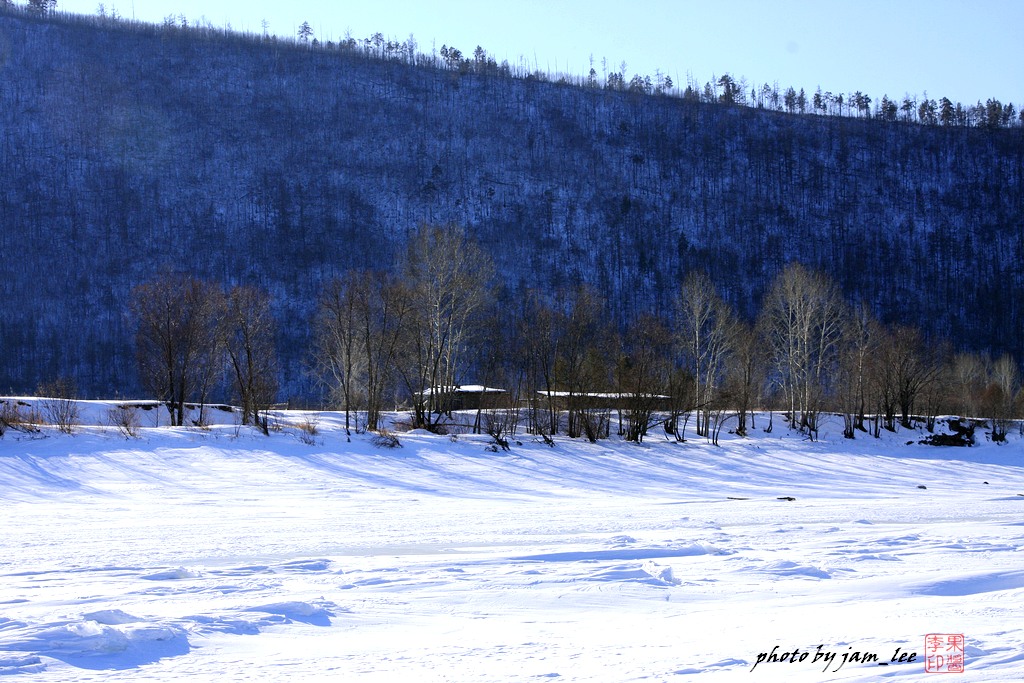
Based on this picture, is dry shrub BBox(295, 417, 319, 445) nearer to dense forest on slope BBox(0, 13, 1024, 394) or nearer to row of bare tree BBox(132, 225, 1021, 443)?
row of bare tree BBox(132, 225, 1021, 443)

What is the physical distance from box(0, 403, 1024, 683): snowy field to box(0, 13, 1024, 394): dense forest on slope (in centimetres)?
5949

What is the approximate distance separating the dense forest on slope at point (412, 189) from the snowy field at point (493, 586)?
59.5 metres

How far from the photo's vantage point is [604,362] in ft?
109

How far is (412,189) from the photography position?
302ft

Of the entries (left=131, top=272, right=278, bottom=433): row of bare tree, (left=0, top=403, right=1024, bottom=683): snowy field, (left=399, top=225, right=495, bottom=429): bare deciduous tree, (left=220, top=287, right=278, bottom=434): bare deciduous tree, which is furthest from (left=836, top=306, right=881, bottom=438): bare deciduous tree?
(left=131, top=272, right=278, bottom=433): row of bare tree

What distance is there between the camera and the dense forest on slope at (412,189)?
259ft

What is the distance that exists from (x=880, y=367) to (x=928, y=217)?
255 feet

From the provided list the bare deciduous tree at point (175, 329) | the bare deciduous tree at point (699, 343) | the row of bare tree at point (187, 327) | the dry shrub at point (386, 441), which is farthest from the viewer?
the bare deciduous tree at point (699, 343)

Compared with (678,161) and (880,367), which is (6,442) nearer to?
(880,367)

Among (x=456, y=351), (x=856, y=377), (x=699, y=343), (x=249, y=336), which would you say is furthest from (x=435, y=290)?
(x=856, y=377)

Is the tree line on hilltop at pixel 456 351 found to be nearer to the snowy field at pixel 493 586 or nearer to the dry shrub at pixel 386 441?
the dry shrub at pixel 386 441

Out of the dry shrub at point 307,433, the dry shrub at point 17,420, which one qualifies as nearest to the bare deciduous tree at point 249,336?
the dry shrub at point 307,433

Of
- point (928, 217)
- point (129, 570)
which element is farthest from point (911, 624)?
point (928, 217)

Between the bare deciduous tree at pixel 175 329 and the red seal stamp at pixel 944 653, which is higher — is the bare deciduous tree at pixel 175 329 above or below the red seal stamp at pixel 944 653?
above
